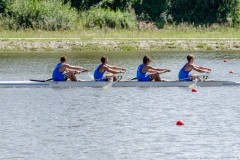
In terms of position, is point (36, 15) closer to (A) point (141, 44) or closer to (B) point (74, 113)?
(A) point (141, 44)

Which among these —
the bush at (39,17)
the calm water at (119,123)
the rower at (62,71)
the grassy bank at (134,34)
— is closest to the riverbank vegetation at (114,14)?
the bush at (39,17)

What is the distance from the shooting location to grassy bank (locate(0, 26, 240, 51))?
167ft

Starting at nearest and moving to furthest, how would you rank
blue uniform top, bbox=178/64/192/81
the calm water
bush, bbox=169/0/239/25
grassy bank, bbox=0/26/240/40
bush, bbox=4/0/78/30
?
1. the calm water
2. blue uniform top, bbox=178/64/192/81
3. grassy bank, bbox=0/26/240/40
4. bush, bbox=4/0/78/30
5. bush, bbox=169/0/239/25

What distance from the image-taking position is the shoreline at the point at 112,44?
167ft

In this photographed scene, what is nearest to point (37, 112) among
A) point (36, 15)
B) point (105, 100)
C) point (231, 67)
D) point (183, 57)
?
point (105, 100)

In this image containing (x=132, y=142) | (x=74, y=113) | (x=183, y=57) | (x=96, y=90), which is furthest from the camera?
(x=183, y=57)

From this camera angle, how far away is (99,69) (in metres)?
31.6

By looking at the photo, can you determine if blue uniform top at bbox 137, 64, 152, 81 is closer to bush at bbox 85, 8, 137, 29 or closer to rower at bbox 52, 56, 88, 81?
rower at bbox 52, 56, 88, 81

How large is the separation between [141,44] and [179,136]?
101 feet

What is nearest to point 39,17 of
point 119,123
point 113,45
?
point 113,45

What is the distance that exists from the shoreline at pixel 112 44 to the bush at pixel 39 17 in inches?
204

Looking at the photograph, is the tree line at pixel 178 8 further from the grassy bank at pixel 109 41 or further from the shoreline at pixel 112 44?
the shoreline at pixel 112 44

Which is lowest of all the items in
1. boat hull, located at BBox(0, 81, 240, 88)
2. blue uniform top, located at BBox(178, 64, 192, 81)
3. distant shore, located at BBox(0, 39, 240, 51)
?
distant shore, located at BBox(0, 39, 240, 51)

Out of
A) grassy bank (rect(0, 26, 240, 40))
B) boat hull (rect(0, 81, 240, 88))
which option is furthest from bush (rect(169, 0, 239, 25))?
boat hull (rect(0, 81, 240, 88))
